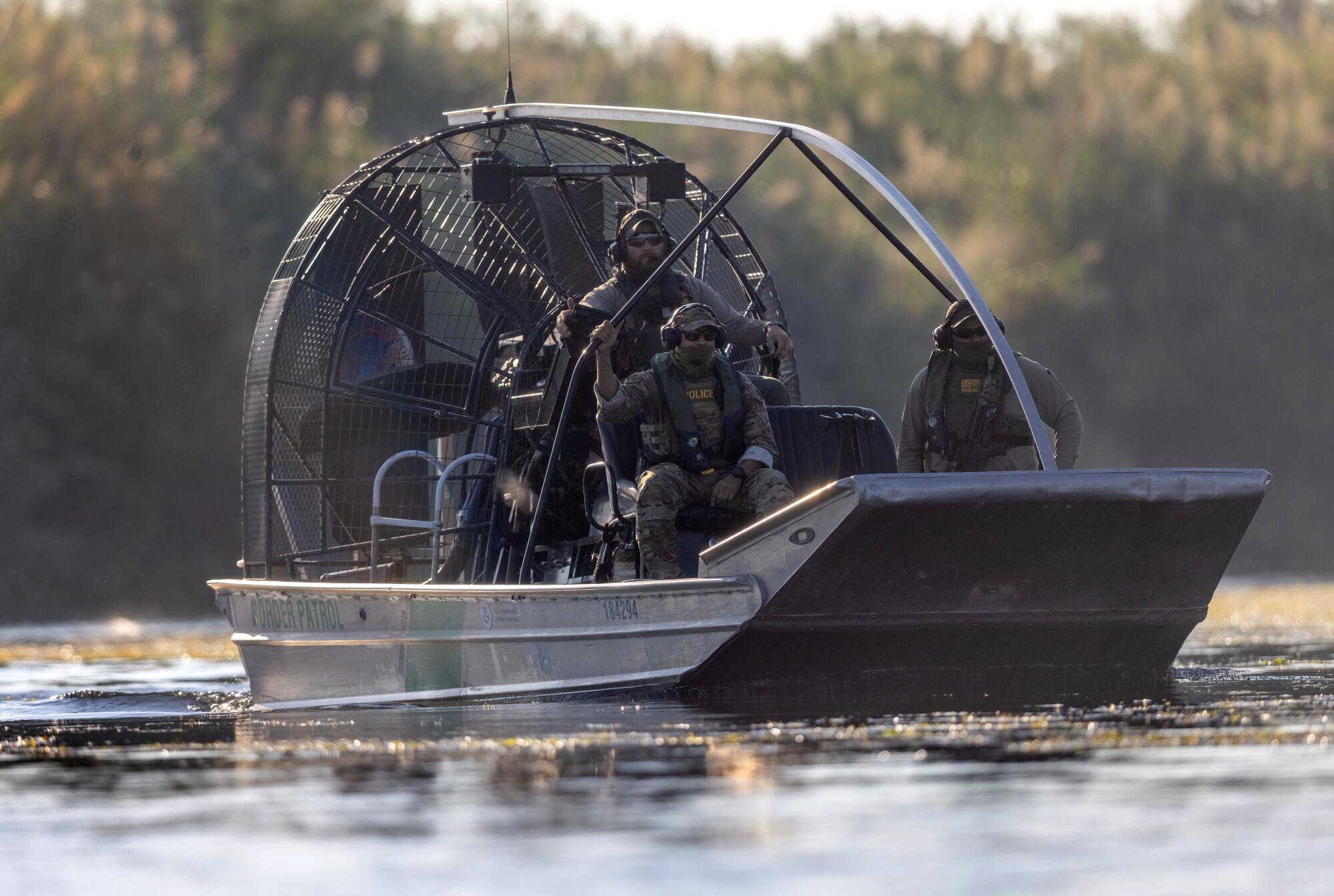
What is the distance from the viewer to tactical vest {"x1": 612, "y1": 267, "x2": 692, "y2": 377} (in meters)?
12.2

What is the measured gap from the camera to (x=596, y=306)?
12039mm

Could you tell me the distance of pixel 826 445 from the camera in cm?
1174

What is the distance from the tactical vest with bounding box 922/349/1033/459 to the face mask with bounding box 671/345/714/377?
121 cm

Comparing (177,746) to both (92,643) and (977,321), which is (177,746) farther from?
(92,643)

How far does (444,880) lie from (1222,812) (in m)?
2.07

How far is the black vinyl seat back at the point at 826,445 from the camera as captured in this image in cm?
1168

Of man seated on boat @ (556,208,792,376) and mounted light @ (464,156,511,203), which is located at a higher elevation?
mounted light @ (464,156,511,203)

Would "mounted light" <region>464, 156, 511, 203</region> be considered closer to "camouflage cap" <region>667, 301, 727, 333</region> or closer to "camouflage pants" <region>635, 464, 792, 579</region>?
"camouflage cap" <region>667, 301, 727, 333</region>

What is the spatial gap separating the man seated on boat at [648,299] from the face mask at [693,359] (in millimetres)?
874

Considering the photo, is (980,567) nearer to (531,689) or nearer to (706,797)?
(531,689)

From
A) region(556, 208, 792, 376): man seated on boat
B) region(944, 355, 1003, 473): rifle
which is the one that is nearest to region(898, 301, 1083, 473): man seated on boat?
region(944, 355, 1003, 473): rifle

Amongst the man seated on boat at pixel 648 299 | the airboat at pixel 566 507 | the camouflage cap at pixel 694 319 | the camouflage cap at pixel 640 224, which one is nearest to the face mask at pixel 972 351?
the airboat at pixel 566 507

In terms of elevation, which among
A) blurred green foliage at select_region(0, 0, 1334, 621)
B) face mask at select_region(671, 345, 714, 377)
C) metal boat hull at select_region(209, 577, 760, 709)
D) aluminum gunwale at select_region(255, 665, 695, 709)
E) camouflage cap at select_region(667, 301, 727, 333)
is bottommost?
aluminum gunwale at select_region(255, 665, 695, 709)

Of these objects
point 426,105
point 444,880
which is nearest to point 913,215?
point 444,880
